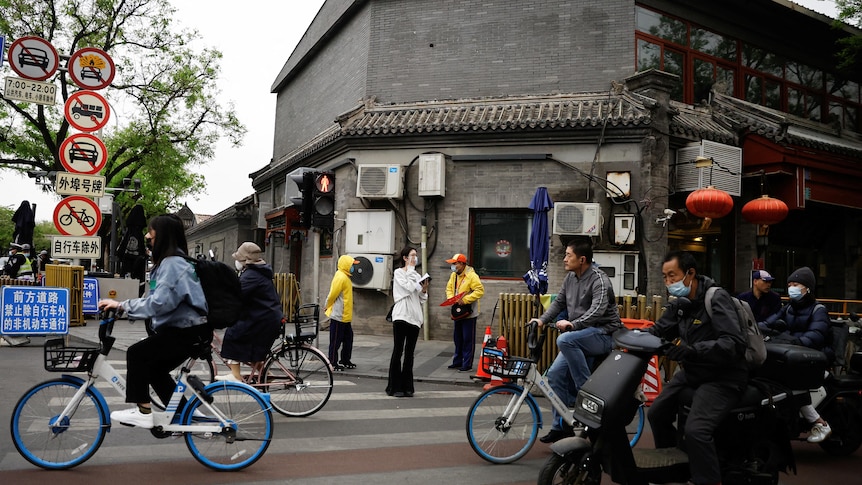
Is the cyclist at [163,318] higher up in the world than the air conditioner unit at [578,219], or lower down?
lower down

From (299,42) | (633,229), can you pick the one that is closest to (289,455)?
(633,229)

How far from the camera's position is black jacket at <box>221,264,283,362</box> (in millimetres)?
6512

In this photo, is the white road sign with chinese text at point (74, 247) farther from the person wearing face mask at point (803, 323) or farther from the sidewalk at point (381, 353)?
the person wearing face mask at point (803, 323)

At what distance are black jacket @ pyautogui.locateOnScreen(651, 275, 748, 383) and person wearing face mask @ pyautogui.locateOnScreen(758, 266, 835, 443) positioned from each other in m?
2.04

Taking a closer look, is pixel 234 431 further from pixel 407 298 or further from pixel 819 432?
pixel 819 432

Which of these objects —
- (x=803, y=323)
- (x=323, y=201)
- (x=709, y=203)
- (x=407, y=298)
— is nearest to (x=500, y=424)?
(x=407, y=298)

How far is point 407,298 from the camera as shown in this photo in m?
8.26

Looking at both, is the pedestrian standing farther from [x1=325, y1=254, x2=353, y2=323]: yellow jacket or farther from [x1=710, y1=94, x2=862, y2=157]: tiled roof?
[x1=710, y1=94, x2=862, y2=157]: tiled roof

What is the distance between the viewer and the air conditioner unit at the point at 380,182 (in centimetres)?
1419

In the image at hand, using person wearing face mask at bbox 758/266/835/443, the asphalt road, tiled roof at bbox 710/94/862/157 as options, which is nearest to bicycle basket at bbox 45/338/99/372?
the asphalt road

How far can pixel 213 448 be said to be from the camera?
4.81m

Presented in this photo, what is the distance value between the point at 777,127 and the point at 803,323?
32.7ft

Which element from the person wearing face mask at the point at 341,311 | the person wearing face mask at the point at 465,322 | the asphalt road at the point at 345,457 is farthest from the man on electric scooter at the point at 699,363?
the person wearing face mask at the point at 341,311

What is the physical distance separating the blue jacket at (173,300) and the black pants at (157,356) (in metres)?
0.08
